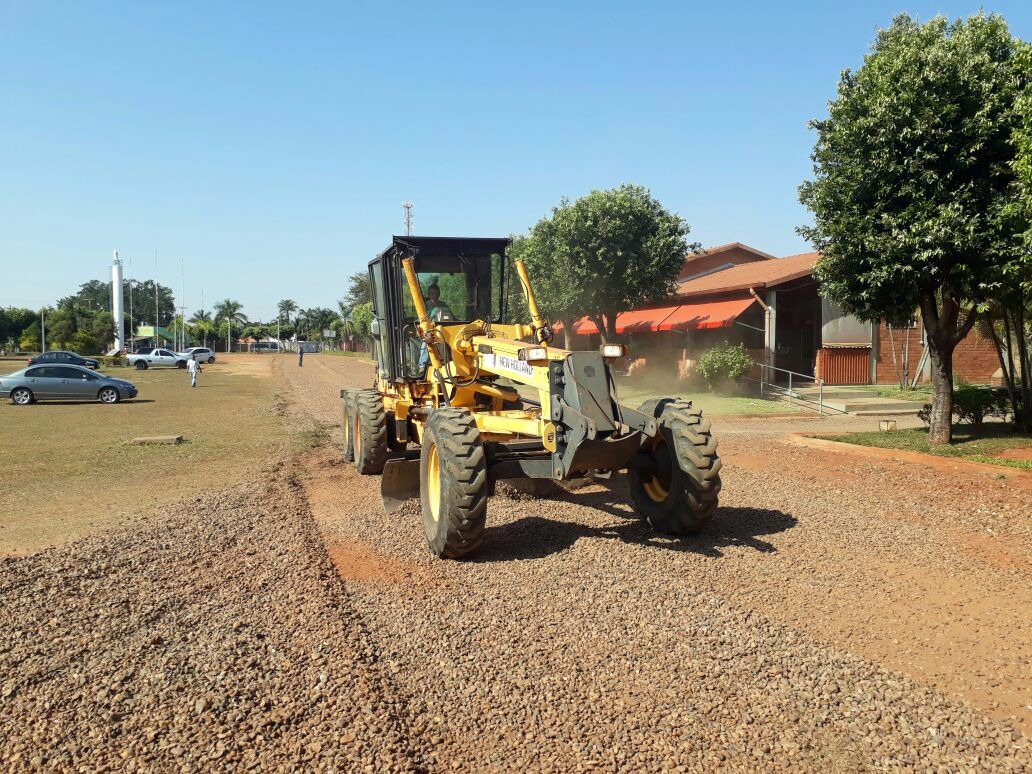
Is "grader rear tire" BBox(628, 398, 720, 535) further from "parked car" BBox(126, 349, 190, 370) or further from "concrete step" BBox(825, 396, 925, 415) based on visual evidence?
"parked car" BBox(126, 349, 190, 370)

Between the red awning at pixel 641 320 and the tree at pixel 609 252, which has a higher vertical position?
the tree at pixel 609 252

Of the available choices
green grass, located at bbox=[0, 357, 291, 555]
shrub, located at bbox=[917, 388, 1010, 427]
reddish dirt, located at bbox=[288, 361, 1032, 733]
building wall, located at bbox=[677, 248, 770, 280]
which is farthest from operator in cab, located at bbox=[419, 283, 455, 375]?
building wall, located at bbox=[677, 248, 770, 280]

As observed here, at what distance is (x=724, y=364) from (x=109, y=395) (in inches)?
778

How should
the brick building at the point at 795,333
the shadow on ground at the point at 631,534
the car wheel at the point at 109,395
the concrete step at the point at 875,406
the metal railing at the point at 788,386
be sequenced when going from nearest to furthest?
the shadow on ground at the point at 631,534, the concrete step at the point at 875,406, the metal railing at the point at 788,386, the car wheel at the point at 109,395, the brick building at the point at 795,333

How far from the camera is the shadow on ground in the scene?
6664mm

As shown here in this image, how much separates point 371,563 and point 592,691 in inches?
114

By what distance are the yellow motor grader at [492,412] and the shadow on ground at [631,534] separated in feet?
0.62

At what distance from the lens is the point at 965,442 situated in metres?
13.6

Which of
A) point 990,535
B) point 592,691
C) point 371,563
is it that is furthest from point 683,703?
point 990,535

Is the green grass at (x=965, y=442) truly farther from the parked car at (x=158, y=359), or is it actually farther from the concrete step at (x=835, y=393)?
the parked car at (x=158, y=359)

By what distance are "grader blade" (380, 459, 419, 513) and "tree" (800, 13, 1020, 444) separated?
830 cm

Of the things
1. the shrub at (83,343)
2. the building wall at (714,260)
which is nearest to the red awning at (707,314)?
the building wall at (714,260)

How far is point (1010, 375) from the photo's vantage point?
50.1ft

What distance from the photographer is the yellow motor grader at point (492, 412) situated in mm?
6266
